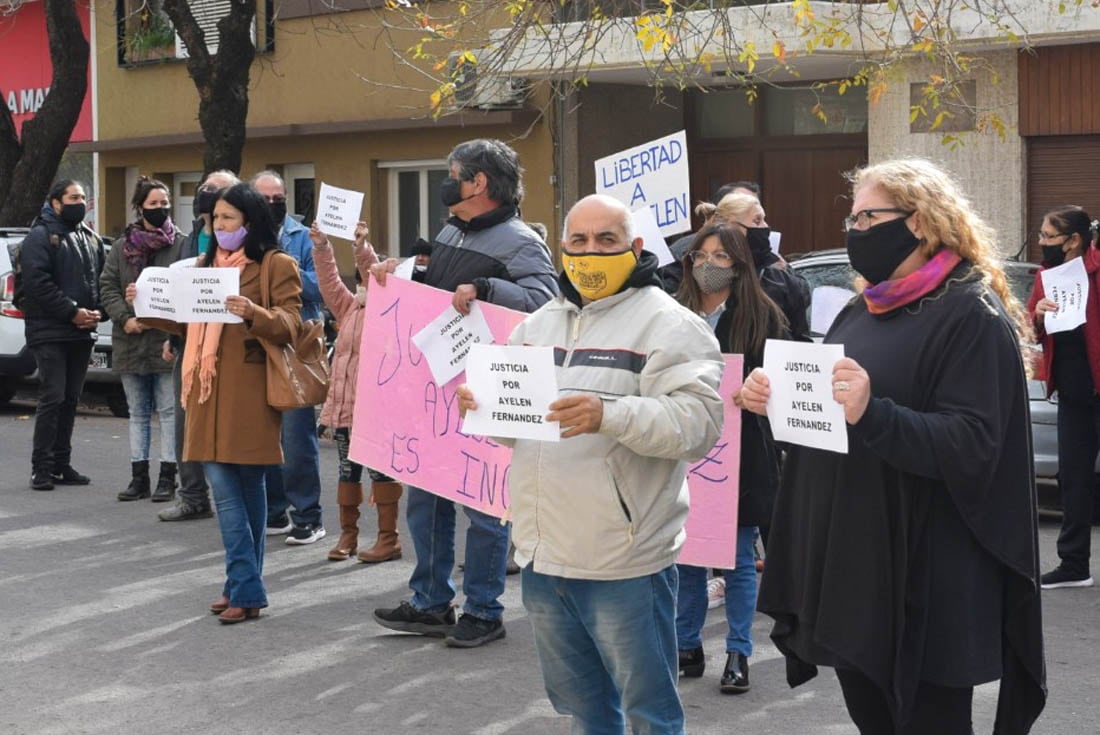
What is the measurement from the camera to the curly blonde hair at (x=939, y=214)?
398 centimetres

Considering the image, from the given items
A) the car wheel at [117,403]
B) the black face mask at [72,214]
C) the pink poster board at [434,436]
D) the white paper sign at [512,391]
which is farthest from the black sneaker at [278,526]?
the car wheel at [117,403]

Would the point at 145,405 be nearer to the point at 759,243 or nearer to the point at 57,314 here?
the point at 57,314

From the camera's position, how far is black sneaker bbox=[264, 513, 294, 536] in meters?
9.89

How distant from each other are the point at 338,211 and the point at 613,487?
14.6ft

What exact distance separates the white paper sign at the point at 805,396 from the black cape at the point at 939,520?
6 centimetres

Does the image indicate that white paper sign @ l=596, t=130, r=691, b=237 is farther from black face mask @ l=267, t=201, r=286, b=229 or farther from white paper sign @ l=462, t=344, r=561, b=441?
white paper sign @ l=462, t=344, r=561, b=441

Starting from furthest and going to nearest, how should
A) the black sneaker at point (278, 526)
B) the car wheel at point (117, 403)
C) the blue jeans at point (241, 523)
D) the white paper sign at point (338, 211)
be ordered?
the car wheel at point (117, 403)
the black sneaker at point (278, 526)
the white paper sign at point (338, 211)
the blue jeans at point (241, 523)

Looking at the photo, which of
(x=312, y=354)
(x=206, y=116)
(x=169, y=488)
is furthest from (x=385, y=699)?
(x=206, y=116)

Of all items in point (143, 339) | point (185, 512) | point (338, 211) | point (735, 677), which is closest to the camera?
point (735, 677)

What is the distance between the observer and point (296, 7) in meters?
22.6

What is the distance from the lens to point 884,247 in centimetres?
398

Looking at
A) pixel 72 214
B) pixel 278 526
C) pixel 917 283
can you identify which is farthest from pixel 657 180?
pixel 917 283

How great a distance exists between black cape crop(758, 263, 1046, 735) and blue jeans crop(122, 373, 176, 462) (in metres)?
7.63

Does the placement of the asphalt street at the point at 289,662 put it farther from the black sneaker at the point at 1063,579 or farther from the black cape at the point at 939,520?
the black cape at the point at 939,520
